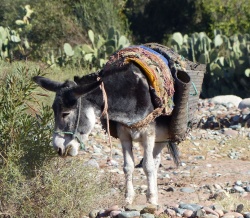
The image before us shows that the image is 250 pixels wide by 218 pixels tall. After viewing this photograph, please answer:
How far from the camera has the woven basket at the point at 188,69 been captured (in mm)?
9219

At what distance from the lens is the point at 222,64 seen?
82.1ft

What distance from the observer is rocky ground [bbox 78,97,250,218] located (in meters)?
8.05

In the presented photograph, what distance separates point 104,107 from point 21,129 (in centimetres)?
94

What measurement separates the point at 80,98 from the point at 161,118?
3.53 feet

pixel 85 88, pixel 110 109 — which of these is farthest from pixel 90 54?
Result: pixel 85 88

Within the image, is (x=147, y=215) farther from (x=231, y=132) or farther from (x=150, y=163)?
(x=231, y=132)

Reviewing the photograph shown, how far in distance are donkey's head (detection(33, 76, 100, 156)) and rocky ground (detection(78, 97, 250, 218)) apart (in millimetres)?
751

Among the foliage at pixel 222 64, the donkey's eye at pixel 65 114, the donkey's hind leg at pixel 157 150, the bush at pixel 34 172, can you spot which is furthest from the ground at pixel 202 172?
the foliage at pixel 222 64

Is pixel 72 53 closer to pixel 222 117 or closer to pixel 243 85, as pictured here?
pixel 243 85

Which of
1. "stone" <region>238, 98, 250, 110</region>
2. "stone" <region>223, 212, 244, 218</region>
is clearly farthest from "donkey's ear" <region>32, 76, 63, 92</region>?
"stone" <region>238, 98, 250, 110</region>

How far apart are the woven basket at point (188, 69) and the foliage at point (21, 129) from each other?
1.62m

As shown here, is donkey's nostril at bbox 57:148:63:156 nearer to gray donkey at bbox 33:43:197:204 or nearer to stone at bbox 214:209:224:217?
gray donkey at bbox 33:43:197:204

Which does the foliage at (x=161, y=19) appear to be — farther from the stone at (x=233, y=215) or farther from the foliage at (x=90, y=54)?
the stone at (x=233, y=215)

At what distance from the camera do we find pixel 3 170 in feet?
25.9
